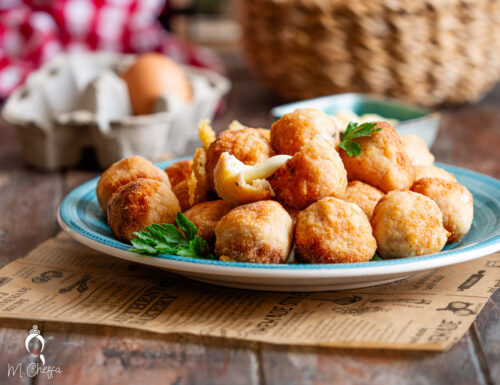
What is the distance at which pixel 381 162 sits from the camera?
3.41 feet

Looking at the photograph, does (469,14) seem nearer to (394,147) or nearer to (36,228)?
(394,147)

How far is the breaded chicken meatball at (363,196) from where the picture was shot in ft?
3.32

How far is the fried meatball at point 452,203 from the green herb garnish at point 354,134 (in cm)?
13

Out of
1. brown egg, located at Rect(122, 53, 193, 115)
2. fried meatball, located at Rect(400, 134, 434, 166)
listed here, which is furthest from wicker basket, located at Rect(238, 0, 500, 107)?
fried meatball, located at Rect(400, 134, 434, 166)

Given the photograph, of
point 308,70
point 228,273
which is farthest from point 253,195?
point 308,70

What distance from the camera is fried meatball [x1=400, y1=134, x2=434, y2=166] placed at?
1.20m

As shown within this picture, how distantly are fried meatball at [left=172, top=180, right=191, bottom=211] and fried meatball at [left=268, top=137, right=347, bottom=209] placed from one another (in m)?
0.20

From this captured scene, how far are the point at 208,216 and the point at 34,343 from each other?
308mm

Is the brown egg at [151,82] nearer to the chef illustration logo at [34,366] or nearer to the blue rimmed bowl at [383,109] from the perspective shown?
the blue rimmed bowl at [383,109]

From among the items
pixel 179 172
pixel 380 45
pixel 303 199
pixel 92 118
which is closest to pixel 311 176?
pixel 303 199

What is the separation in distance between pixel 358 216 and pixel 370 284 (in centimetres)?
12

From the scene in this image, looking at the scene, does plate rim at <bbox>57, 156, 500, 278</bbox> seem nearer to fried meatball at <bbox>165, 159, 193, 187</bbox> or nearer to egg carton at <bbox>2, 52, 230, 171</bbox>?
fried meatball at <bbox>165, 159, 193, 187</bbox>

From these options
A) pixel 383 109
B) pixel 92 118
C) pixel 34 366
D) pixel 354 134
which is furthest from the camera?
pixel 383 109

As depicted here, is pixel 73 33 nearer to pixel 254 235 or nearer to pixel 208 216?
pixel 208 216
